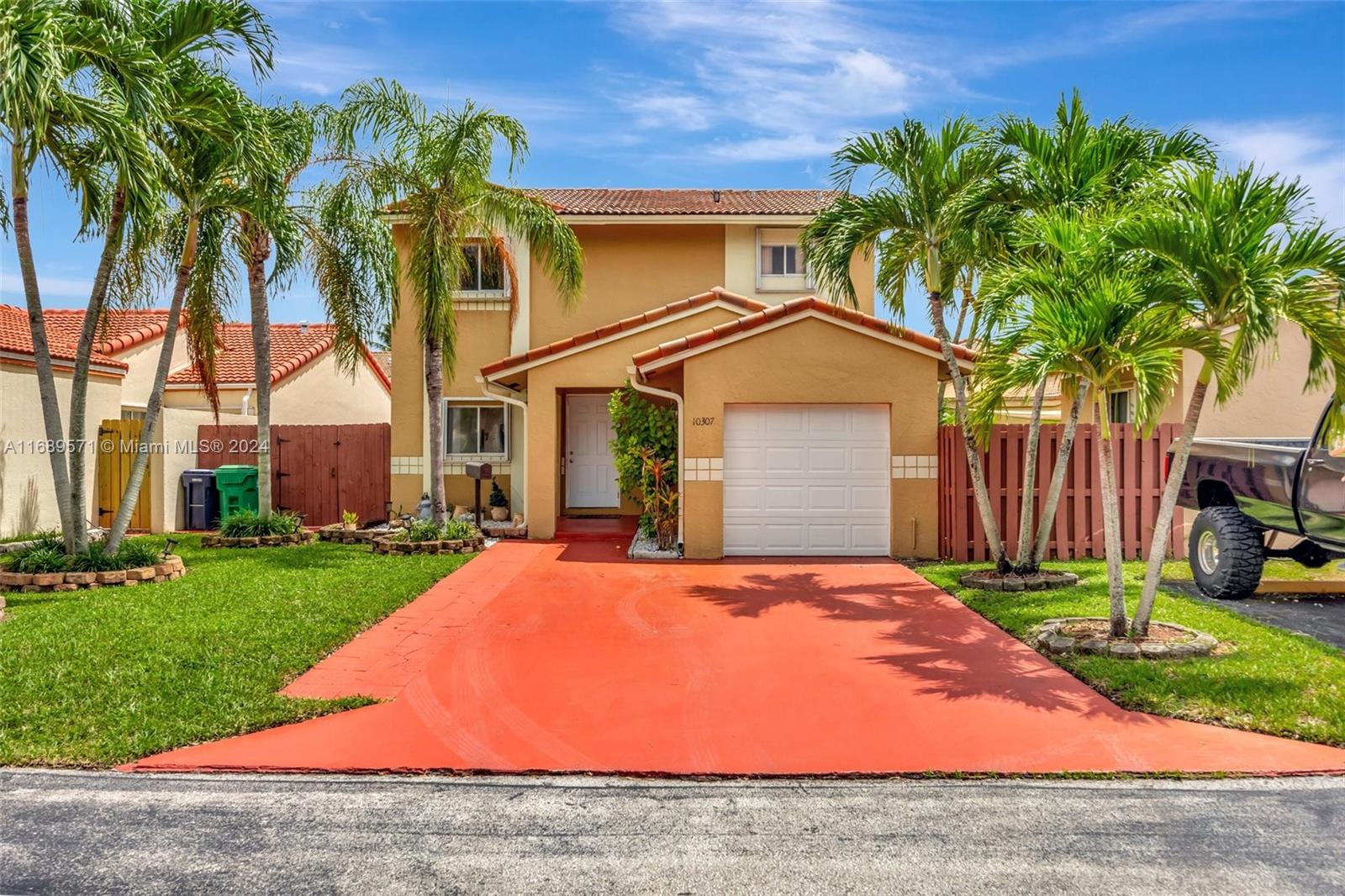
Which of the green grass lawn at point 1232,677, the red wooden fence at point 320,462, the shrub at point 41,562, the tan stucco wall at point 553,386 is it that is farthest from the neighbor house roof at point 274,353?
the green grass lawn at point 1232,677

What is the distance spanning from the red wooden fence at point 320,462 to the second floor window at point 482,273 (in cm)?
354

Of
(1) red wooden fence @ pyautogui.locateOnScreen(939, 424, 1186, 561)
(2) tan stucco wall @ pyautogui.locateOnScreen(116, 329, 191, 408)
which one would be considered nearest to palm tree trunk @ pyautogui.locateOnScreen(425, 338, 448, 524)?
(1) red wooden fence @ pyautogui.locateOnScreen(939, 424, 1186, 561)

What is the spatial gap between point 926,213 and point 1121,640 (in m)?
5.84

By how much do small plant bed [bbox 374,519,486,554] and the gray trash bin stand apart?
19.1 ft

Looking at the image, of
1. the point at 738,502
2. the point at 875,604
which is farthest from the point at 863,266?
the point at 875,604

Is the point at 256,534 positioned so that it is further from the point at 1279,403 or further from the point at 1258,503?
the point at 1279,403

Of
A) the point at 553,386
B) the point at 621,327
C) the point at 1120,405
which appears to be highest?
the point at 621,327

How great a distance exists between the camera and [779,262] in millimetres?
17359

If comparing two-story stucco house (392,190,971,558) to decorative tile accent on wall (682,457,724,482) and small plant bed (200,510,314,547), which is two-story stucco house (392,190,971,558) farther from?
small plant bed (200,510,314,547)

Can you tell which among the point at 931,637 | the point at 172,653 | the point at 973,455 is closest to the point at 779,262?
the point at 973,455

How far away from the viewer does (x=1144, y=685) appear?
6.27 metres

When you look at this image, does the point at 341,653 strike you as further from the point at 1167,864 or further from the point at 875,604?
the point at 1167,864

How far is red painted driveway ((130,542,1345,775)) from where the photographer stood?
5.16 metres

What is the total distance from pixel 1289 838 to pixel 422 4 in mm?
11310
